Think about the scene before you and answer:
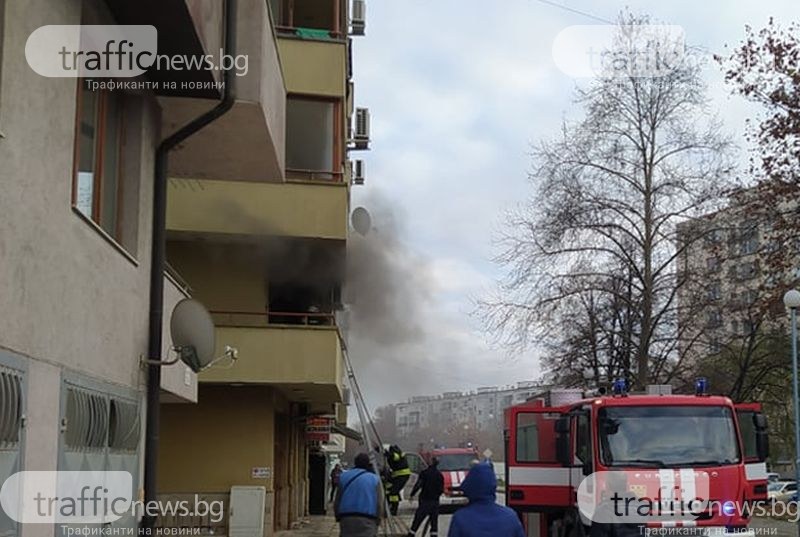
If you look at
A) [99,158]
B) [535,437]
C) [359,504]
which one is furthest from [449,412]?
[99,158]

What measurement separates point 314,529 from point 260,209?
30.2 feet

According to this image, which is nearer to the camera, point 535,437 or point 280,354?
point 535,437

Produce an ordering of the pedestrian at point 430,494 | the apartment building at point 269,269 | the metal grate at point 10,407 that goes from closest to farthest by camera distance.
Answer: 1. the metal grate at point 10,407
2. the apartment building at point 269,269
3. the pedestrian at point 430,494

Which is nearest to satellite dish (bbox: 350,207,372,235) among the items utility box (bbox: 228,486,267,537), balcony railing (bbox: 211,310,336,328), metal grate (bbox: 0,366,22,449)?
balcony railing (bbox: 211,310,336,328)

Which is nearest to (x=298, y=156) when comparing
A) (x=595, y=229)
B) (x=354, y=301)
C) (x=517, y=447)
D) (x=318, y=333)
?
(x=318, y=333)

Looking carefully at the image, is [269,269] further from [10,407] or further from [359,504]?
[10,407]

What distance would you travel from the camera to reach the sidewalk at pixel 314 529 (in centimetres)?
2133

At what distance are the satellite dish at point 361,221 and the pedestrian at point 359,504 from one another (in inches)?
438

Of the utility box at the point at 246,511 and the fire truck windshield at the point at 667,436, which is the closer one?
the fire truck windshield at the point at 667,436

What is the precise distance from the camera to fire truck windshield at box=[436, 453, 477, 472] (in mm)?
31344

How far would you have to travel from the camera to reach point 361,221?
69.8 feet

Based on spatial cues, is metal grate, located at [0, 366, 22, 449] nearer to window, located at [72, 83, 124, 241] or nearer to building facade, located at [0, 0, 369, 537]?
building facade, located at [0, 0, 369, 537]

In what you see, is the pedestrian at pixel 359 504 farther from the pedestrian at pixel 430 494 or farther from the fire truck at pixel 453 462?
the fire truck at pixel 453 462

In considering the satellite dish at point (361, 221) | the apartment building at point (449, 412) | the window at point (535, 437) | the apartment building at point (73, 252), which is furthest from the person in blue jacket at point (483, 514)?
the apartment building at point (449, 412)
